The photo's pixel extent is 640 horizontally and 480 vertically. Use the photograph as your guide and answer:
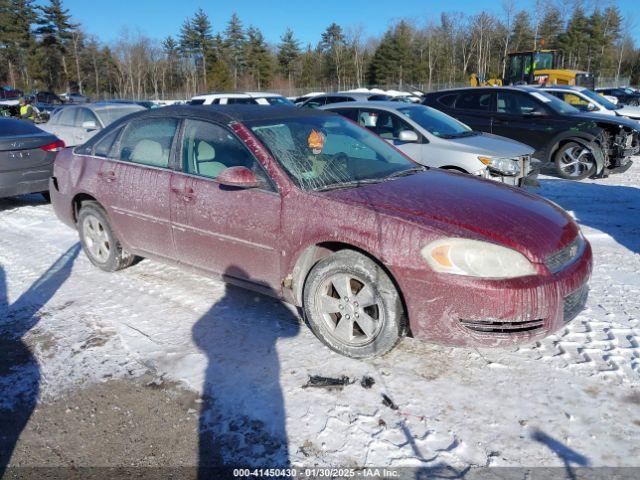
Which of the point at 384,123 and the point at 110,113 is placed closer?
the point at 384,123

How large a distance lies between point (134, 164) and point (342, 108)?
15.2 feet

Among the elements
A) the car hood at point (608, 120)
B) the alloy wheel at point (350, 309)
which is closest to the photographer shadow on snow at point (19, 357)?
the alloy wheel at point (350, 309)

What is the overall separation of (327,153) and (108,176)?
7.15 ft

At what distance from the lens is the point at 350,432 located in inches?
109

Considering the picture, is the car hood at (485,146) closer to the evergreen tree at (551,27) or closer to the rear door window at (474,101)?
the rear door window at (474,101)

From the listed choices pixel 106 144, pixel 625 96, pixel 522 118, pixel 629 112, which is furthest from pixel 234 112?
pixel 625 96

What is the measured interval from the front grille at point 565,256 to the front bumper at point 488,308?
5cm

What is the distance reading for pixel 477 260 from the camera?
299 cm

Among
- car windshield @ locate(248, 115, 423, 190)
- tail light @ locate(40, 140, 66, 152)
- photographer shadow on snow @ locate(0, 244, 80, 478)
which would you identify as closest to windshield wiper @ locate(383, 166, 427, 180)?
car windshield @ locate(248, 115, 423, 190)

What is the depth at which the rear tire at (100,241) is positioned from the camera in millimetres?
5037

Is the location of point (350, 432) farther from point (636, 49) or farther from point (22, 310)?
point (636, 49)

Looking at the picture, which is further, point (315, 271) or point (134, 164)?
point (134, 164)

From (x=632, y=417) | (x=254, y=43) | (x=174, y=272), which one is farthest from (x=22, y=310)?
(x=254, y=43)

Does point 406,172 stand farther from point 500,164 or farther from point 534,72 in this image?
point 534,72
